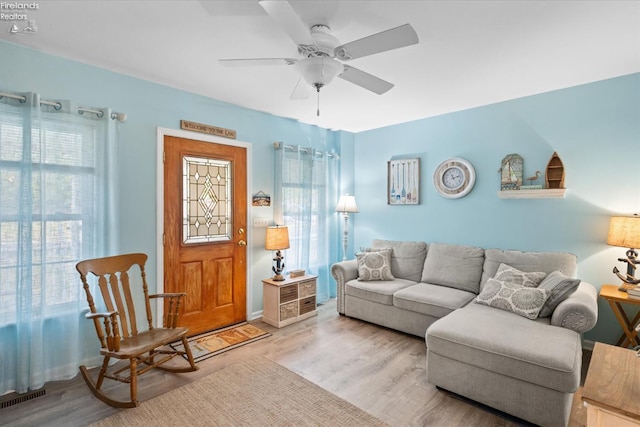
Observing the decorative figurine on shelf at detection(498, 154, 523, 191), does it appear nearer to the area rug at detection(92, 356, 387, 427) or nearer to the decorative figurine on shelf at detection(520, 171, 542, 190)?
the decorative figurine on shelf at detection(520, 171, 542, 190)

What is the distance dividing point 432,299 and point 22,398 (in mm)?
3510

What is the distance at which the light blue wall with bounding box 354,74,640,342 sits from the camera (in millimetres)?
2877

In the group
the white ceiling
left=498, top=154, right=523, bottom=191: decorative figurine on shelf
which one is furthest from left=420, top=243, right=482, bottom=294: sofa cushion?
the white ceiling

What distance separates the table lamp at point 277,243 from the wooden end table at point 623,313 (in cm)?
312

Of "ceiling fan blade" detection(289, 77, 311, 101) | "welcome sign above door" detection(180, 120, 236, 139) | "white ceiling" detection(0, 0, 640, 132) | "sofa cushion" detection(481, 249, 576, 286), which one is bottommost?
"sofa cushion" detection(481, 249, 576, 286)

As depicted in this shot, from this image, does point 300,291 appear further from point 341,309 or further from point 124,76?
point 124,76

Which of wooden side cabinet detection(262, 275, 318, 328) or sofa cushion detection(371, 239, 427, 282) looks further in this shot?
sofa cushion detection(371, 239, 427, 282)

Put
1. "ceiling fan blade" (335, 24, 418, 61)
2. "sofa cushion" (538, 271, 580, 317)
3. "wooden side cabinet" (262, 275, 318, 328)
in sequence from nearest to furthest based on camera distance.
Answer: "ceiling fan blade" (335, 24, 418, 61) → "sofa cushion" (538, 271, 580, 317) → "wooden side cabinet" (262, 275, 318, 328)

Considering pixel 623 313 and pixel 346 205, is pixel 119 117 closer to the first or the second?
pixel 346 205

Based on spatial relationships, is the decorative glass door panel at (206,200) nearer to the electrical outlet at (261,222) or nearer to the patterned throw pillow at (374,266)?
the electrical outlet at (261,222)

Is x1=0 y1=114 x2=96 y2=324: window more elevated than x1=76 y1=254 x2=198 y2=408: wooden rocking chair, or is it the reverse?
x1=0 y1=114 x2=96 y2=324: window

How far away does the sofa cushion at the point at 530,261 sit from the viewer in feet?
9.68

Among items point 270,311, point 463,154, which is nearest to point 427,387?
point 270,311

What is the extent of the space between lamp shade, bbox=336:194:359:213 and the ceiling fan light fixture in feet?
8.54
